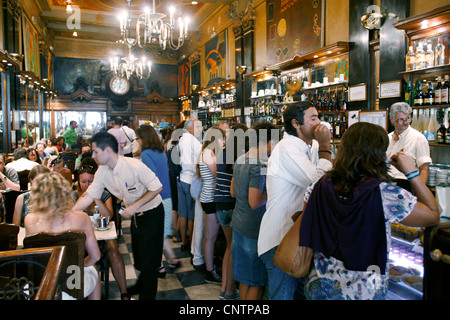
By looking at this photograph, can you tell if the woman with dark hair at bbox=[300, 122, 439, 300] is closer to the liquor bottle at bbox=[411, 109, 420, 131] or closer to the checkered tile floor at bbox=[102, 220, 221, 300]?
the checkered tile floor at bbox=[102, 220, 221, 300]

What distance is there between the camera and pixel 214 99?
11805 mm

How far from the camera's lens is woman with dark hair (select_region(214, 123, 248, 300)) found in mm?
3166

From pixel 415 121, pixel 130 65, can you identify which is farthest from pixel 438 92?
pixel 130 65

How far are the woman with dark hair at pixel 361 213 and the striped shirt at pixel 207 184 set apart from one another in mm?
2114

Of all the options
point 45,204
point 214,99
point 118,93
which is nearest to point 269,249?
point 45,204

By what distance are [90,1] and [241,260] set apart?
12.3 metres

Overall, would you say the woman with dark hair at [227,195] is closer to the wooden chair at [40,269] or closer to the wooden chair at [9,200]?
the wooden chair at [40,269]

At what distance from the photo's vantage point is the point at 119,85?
52.4 ft

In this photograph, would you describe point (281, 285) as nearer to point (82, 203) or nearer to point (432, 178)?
point (82, 203)

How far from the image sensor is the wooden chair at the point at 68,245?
209 centimetres

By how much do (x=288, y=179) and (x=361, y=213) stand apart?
64 centimetres

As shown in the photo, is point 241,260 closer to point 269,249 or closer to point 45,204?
point 269,249

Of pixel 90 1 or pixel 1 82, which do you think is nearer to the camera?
pixel 1 82

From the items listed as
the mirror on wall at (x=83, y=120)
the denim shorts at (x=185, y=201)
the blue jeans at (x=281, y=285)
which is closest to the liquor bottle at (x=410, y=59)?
the denim shorts at (x=185, y=201)
